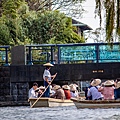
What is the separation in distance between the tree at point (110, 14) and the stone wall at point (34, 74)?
16888 mm

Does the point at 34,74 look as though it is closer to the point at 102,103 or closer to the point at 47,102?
the point at 47,102

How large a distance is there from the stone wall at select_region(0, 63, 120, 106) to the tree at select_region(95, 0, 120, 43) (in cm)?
1689

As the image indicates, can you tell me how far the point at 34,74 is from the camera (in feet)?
87.5

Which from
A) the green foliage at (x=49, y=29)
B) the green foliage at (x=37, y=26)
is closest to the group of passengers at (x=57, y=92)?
the green foliage at (x=37, y=26)

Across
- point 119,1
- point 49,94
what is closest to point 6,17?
point 49,94

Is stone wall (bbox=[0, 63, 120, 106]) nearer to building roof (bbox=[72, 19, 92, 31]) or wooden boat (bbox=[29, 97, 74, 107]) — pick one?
wooden boat (bbox=[29, 97, 74, 107])

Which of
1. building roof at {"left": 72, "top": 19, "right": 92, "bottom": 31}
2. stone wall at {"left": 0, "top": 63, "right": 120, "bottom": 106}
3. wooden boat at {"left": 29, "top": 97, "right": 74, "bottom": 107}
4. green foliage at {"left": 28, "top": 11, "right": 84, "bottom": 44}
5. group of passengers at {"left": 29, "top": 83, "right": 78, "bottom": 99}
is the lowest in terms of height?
wooden boat at {"left": 29, "top": 97, "right": 74, "bottom": 107}

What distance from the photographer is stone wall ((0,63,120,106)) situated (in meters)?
26.4

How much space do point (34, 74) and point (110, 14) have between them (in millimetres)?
17442

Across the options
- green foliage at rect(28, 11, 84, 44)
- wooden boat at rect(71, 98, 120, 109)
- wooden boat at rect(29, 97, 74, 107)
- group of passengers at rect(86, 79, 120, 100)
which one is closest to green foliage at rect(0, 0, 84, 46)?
green foliage at rect(28, 11, 84, 44)

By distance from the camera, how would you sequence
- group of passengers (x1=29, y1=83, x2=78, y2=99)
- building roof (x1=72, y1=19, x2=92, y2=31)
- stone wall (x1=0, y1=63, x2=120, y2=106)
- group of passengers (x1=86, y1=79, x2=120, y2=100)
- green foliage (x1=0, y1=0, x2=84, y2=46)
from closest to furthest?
group of passengers (x1=86, y1=79, x2=120, y2=100)
group of passengers (x1=29, y1=83, x2=78, y2=99)
stone wall (x1=0, y1=63, x2=120, y2=106)
green foliage (x1=0, y1=0, x2=84, y2=46)
building roof (x1=72, y1=19, x2=92, y2=31)

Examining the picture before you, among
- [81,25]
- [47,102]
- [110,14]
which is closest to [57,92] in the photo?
[47,102]

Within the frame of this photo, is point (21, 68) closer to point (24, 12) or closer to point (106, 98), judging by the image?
point (106, 98)

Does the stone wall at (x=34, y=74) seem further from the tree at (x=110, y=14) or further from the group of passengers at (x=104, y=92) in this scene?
the tree at (x=110, y=14)
